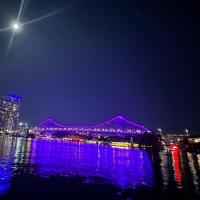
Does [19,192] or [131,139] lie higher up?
[131,139]

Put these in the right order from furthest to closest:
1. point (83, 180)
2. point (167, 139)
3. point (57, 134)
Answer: point (57, 134)
point (167, 139)
point (83, 180)

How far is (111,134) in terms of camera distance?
160 metres

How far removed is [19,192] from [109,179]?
10.4 m

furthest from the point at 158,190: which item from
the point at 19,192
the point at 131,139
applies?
the point at 131,139

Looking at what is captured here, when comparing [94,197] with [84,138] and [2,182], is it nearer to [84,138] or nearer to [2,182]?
[2,182]

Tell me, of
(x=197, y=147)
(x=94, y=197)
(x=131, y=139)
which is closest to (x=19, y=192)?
(x=94, y=197)

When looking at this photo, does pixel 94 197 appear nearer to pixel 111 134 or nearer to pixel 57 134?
pixel 111 134

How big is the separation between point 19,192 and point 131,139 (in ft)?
454

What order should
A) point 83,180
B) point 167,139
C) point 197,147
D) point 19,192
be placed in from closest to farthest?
point 19,192 → point 83,180 → point 197,147 → point 167,139

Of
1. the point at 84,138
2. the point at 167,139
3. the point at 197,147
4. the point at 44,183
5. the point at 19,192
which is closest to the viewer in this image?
the point at 19,192

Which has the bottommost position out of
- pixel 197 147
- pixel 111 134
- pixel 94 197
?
pixel 94 197

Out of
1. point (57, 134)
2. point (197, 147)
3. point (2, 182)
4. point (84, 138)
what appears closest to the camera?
point (2, 182)

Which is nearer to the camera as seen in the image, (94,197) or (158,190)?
Result: (94,197)

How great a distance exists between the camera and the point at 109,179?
26.1 m
